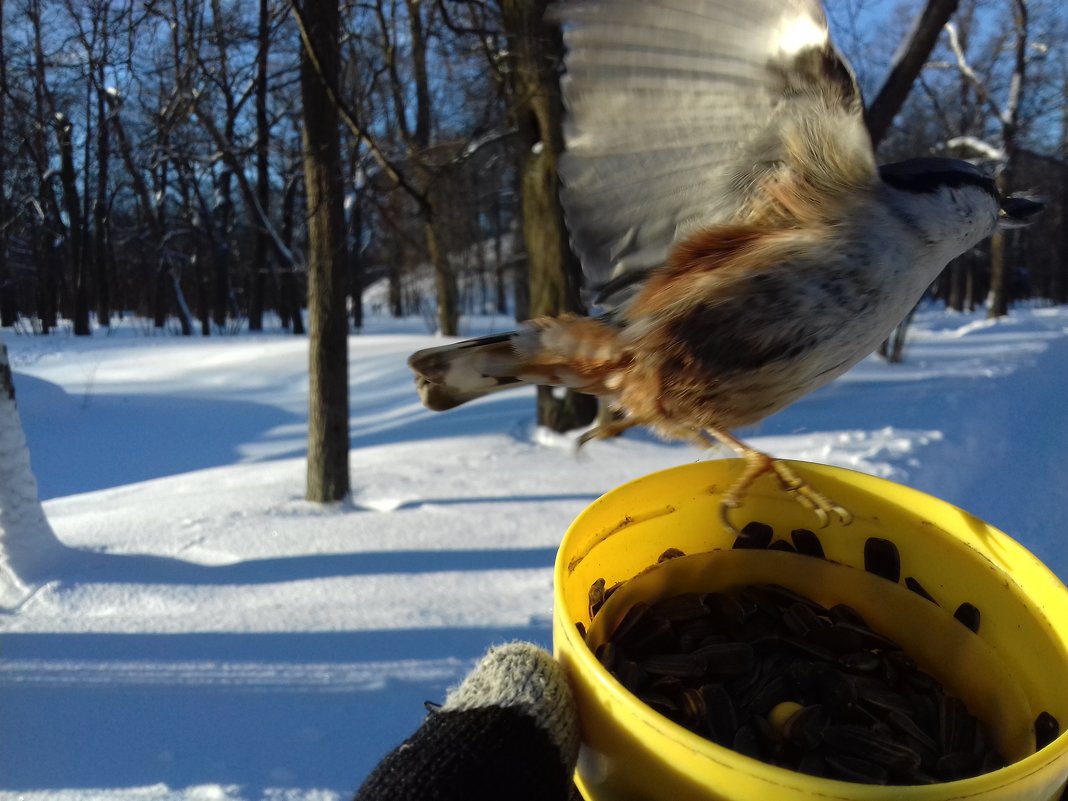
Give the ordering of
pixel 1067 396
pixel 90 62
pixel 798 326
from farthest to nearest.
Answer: pixel 1067 396 < pixel 90 62 < pixel 798 326

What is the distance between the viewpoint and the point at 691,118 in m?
1.38

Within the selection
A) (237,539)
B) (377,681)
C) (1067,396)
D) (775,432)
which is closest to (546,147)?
(775,432)

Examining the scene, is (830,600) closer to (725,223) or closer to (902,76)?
(725,223)

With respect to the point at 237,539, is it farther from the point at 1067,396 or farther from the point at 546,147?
the point at 1067,396

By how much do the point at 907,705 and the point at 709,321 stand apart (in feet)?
2.43

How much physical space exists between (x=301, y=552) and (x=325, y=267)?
181 cm

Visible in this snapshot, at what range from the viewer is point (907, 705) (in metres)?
1.20

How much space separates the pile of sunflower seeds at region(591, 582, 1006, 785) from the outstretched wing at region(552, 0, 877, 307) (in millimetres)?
721

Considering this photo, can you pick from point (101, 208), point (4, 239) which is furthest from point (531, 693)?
point (101, 208)

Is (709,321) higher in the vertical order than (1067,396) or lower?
higher

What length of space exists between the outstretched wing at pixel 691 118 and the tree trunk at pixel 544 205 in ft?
12.2

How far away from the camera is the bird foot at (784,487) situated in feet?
4.25

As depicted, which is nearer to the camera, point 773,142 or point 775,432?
point 773,142

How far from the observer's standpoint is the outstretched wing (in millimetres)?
1248
